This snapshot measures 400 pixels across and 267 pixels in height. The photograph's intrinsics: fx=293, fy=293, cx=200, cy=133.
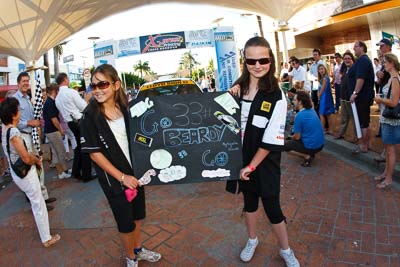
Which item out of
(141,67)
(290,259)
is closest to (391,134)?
(290,259)

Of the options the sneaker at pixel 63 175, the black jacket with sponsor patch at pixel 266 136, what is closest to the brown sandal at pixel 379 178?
the black jacket with sponsor patch at pixel 266 136

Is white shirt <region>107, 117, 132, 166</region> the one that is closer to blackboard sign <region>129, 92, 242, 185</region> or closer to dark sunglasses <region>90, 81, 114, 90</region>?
blackboard sign <region>129, 92, 242, 185</region>

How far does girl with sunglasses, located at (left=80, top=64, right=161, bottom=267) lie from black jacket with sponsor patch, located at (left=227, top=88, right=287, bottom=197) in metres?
0.96

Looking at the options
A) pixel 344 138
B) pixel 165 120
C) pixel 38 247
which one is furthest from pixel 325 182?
pixel 38 247

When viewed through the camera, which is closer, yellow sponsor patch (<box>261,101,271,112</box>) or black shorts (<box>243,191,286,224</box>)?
yellow sponsor patch (<box>261,101,271,112</box>)

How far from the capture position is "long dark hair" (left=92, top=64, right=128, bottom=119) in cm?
234

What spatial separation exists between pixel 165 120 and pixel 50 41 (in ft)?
36.8

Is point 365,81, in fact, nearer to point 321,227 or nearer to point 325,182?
point 325,182

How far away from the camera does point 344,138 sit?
6395 millimetres

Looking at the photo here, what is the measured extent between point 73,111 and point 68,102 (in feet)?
0.64

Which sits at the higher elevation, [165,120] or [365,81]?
[365,81]

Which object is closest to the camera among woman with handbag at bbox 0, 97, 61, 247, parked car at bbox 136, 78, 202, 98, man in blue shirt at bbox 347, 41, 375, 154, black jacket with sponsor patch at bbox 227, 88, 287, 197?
black jacket with sponsor patch at bbox 227, 88, 287, 197

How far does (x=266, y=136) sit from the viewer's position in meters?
2.25

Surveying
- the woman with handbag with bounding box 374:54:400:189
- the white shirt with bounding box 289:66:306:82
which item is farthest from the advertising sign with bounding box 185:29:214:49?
the woman with handbag with bounding box 374:54:400:189
